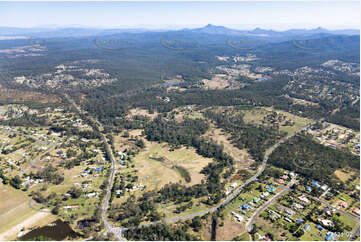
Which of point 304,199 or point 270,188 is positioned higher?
point 270,188

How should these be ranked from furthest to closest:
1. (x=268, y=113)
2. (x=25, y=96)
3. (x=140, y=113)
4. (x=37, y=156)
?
1. (x=25, y=96)
2. (x=140, y=113)
3. (x=268, y=113)
4. (x=37, y=156)

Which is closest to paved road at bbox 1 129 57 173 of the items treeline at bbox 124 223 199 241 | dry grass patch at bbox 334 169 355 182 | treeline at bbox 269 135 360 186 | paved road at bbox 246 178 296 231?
treeline at bbox 124 223 199 241

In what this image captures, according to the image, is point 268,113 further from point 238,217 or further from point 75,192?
point 75,192

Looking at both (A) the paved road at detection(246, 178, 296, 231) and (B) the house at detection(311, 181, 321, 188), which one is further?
(B) the house at detection(311, 181, 321, 188)

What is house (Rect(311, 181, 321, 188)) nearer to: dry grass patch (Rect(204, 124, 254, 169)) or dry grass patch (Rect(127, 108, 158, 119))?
dry grass patch (Rect(204, 124, 254, 169))

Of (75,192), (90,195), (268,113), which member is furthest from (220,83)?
(75,192)

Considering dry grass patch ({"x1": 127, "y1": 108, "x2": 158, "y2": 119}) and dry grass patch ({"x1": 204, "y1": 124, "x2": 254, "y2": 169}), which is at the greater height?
dry grass patch ({"x1": 127, "y1": 108, "x2": 158, "y2": 119})

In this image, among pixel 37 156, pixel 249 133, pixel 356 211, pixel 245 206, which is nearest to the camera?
pixel 356 211

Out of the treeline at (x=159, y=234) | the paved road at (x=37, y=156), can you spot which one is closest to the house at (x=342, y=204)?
the treeline at (x=159, y=234)

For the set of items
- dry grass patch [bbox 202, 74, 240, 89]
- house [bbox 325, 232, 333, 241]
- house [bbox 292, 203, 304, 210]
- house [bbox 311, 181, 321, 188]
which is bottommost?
house [bbox 325, 232, 333, 241]

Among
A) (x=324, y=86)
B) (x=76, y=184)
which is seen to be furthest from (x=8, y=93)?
(x=324, y=86)

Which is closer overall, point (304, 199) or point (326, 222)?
point (326, 222)
